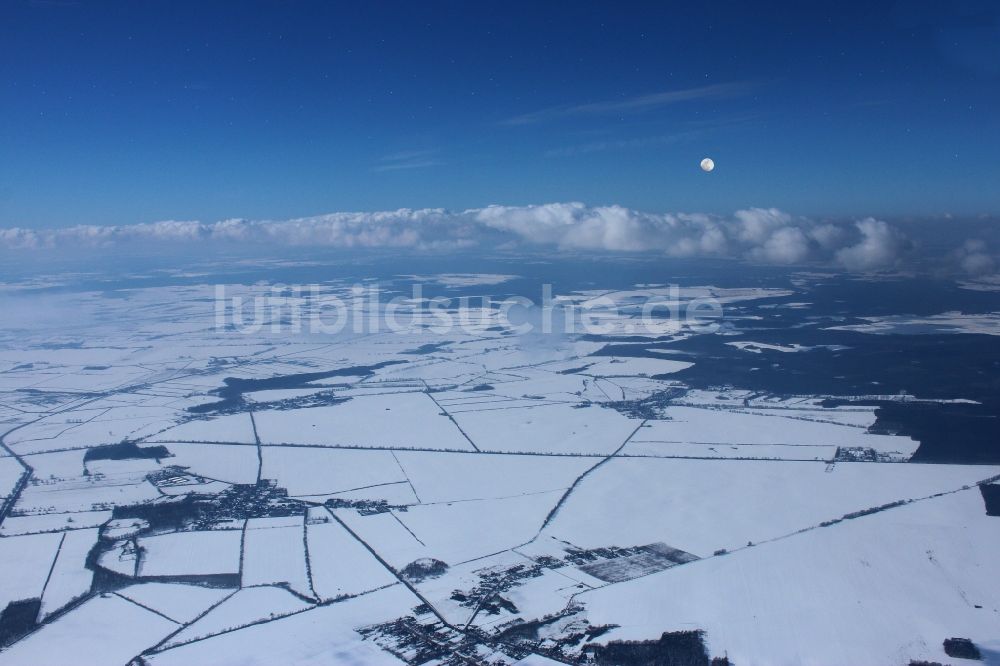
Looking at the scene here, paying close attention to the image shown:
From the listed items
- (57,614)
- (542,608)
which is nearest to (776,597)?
(542,608)

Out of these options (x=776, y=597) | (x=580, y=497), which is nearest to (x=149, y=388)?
(x=580, y=497)

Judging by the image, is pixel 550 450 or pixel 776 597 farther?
pixel 550 450

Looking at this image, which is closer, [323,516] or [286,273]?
[323,516]

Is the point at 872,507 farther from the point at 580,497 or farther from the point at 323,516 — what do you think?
the point at 323,516

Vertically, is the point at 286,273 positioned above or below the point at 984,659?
above

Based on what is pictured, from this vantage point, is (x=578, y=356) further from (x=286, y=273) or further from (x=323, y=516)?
(x=286, y=273)

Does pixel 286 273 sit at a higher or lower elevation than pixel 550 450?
higher

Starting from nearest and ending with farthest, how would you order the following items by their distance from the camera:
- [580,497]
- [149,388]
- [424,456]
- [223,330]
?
[580,497]
[424,456]
[149,388]
[223,330]

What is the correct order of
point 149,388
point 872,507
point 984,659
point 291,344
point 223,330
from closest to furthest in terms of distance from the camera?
point 984,659
point 872,507
point 149,388
point 291,344
point 223,330

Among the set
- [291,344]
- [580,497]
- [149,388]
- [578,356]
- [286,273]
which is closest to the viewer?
[580,497]

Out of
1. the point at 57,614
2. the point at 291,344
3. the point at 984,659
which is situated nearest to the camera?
the point at 984,659
